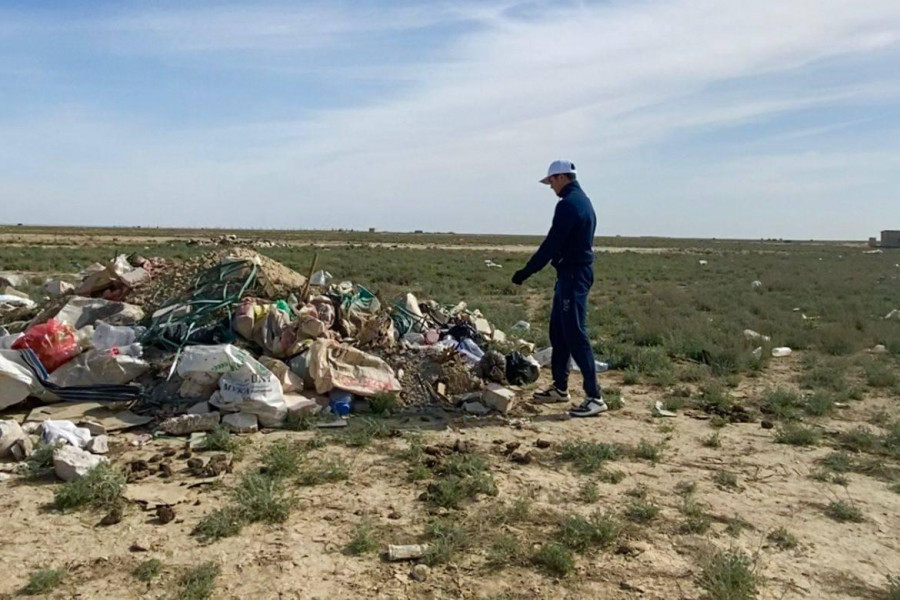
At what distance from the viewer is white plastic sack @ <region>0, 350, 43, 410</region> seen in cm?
498

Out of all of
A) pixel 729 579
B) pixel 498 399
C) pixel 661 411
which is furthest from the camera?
pixel 661 411

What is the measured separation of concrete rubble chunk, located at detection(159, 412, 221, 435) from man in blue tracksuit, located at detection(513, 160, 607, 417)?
2751 millimetres

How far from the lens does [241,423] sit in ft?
16.1

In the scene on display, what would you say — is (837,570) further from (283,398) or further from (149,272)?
(149,272)

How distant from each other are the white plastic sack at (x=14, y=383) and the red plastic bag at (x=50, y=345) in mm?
232

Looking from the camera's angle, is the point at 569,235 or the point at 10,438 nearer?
the point at 10,438

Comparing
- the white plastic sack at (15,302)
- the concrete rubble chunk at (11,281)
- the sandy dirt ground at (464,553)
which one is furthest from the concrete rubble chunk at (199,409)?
the concrete rubble chunk at (11,281)

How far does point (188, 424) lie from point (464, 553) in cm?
254

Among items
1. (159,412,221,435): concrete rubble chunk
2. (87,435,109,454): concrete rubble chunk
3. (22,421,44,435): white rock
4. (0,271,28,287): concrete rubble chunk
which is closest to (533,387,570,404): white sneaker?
(159,412,221,435): concrete rubble chunk

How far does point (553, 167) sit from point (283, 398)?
298cm

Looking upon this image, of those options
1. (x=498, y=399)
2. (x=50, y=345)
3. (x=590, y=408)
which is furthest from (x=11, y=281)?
(x=590, y=408)

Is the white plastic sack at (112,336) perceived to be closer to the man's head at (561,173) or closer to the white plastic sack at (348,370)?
the white plastic sack at (348,370)

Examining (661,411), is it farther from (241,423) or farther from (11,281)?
(11,281)

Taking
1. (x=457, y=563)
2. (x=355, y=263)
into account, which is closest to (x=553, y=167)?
(x=457, y=563)
